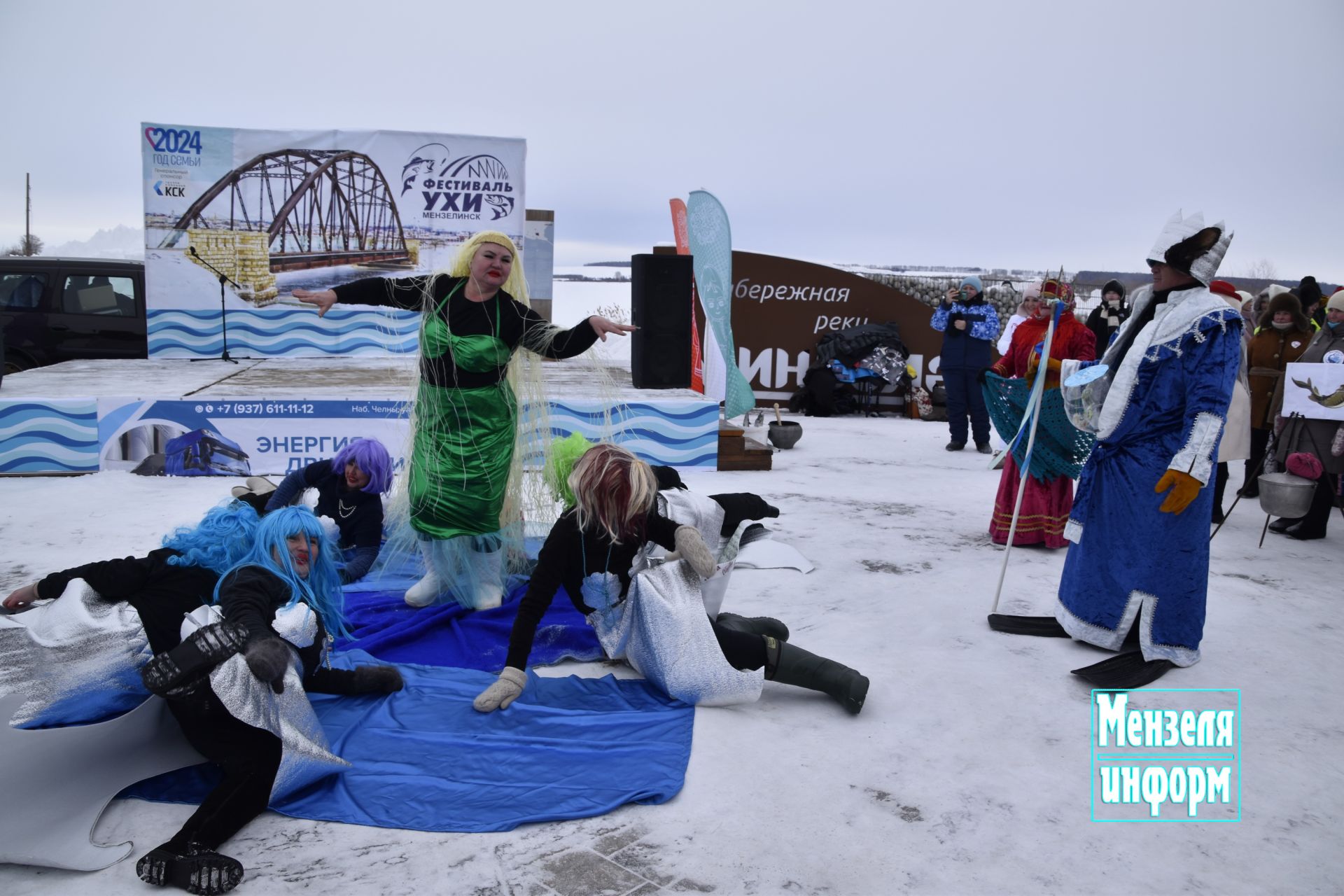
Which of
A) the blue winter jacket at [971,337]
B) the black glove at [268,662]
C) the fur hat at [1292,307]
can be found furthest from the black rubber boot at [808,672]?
the blue winter jacket at [971,337]

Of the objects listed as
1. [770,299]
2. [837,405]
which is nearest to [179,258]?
[770,299]

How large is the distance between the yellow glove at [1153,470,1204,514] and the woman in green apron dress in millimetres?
1960

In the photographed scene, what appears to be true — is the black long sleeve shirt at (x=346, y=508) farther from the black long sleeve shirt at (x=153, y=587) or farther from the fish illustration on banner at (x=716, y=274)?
the fish illustration on banner at (x=716, y=274)

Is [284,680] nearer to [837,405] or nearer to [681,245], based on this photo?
[681,245]

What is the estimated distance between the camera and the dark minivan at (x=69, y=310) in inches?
340

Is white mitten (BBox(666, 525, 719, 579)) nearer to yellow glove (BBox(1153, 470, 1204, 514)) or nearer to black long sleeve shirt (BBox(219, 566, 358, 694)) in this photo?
black long sleeve shirt (BBox(219, 566, 358, 694))

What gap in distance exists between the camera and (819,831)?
2322 mm

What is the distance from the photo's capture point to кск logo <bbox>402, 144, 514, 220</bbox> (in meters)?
9.93

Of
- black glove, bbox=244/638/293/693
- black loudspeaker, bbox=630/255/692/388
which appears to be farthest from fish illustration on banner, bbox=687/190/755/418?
black glove, bbox=244/638/293/693

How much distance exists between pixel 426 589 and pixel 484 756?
1.31 m

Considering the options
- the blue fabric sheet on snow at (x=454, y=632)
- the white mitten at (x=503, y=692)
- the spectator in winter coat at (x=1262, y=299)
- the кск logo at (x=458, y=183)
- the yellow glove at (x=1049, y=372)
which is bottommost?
the blue fabric sheet on snow at (x=454, y=632)

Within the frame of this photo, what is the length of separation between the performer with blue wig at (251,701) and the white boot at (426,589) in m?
1.11

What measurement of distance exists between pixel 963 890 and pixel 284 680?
1613 mm

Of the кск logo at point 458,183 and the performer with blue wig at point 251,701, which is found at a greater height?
the кск logo at point 458,183
